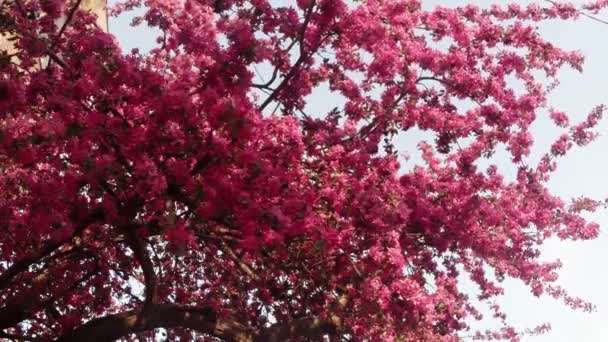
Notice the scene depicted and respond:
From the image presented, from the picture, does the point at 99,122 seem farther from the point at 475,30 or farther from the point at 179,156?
the point at 475,30

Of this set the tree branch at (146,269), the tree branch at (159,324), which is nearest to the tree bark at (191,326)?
the tree branch at (159,324)

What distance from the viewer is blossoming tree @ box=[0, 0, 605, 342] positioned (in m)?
6.86

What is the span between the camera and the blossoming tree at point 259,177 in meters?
6.86

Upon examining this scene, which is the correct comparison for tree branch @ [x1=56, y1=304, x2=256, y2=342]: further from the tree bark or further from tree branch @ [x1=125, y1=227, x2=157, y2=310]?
tree branch @ [x1=125, y1=227, x2=157, y2=310]

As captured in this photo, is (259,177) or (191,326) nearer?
(259,177)

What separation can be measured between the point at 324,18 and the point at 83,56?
2.78 m

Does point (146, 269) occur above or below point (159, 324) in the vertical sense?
above

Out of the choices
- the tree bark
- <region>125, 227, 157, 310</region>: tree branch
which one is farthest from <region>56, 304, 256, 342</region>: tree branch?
<region>125, 227, 157, 310</region>: tree branch

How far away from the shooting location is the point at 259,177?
6.67 m

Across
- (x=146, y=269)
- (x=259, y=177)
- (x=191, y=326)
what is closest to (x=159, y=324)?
(x=191, y=326)

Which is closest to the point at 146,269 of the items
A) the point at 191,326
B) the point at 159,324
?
the point at 159,324

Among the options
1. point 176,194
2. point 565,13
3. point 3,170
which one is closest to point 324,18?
point 176,194

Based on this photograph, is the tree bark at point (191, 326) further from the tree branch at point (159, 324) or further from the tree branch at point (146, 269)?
the tree branch at point (146, 269)

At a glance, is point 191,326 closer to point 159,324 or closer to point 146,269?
point 159,324
